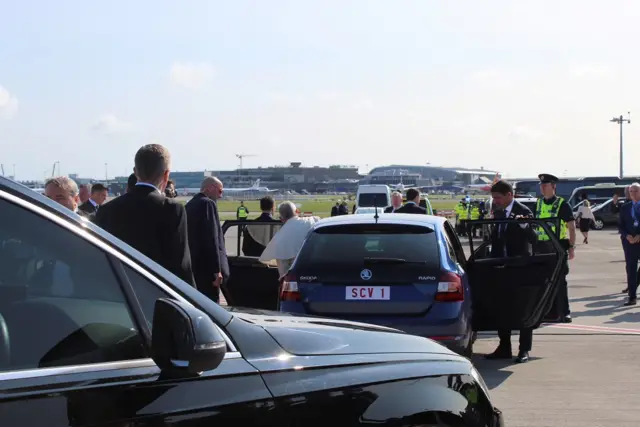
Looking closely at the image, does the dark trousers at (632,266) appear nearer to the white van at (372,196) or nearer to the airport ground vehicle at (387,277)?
the airport ground vehicle at (387,277)

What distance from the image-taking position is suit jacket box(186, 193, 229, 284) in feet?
24.2

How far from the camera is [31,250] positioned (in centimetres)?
236

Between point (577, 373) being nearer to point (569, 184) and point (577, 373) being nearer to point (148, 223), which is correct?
point (148, 223)

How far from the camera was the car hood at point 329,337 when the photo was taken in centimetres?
283

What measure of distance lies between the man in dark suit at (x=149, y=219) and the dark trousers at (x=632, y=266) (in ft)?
30.5

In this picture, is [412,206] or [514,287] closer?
[514,287]

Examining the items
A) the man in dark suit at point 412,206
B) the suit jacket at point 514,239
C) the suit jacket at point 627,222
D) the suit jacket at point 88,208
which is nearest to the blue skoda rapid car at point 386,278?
the suit jacket at point 514,239

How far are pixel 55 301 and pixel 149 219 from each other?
234 centimetres

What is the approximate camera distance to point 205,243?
7.38 m

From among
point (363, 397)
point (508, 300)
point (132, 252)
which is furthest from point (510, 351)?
point (132, 252)

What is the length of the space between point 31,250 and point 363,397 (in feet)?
4.03

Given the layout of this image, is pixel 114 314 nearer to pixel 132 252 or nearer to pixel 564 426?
pixel 132 252

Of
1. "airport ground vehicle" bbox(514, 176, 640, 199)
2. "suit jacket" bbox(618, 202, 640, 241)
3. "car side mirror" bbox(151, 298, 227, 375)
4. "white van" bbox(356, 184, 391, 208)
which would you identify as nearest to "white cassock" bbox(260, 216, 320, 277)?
"suit jacket" bbox(618, 202, 640, 241)

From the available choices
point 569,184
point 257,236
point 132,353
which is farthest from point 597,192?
point 132,353
